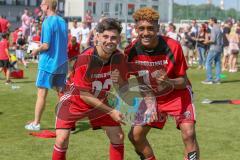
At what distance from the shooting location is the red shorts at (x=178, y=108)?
5.81m

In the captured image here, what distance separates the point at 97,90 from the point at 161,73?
2.39 feet

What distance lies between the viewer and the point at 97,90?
5.39 metres

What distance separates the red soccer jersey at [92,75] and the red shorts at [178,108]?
684mm

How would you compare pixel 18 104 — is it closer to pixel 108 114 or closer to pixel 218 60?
pixel 108 114

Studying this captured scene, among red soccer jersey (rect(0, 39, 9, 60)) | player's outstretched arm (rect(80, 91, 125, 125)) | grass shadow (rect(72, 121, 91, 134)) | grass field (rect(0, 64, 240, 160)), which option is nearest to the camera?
player's outstretched arm (rect(80, 91, 125, 125))

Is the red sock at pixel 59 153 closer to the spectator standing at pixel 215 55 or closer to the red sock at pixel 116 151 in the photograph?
the red sock at pixel 116 151

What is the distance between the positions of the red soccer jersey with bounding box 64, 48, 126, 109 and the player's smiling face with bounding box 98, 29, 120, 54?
0.09 metres

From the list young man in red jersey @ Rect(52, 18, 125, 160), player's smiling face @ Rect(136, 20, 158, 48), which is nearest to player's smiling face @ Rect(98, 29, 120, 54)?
young man in red jersey @ Rect(52, 18, 125, 160)

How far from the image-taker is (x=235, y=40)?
823 inches

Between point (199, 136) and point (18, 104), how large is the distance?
15.2 feet

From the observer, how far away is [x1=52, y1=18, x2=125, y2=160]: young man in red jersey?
5.23 m

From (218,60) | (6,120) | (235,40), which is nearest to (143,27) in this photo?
(6,120)

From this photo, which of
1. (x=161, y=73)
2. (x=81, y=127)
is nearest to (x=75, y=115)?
(x=161, y=73)

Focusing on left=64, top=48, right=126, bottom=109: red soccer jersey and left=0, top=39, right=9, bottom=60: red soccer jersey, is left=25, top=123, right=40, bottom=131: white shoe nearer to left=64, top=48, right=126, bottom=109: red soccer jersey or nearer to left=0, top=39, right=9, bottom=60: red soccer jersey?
left=64, top=48, right=126, bottom=109: red soccer jersey
